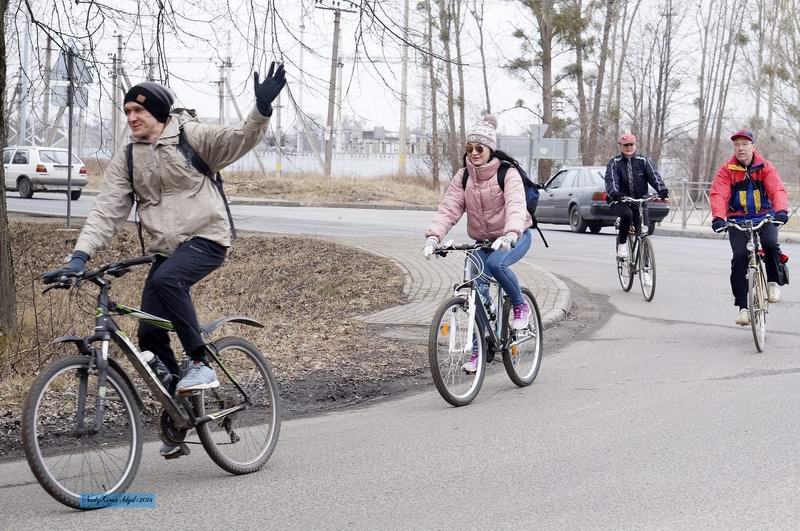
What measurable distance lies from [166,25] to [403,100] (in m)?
2.29

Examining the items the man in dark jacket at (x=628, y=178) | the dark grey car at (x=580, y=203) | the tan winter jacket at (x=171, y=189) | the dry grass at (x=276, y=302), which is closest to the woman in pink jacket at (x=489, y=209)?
the dry grass at (x=276, y=302)

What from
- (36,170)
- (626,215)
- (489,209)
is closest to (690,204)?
(626,215)

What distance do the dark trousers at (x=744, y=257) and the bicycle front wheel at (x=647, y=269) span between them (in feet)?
10.2

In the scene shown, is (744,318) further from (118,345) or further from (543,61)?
(543,61)

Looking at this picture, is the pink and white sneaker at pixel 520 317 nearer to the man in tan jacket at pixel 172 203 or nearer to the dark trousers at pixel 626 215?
the man in tan jacket at pixel 172 203

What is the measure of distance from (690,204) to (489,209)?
73.5 feet

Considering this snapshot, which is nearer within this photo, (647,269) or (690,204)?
(647,269)

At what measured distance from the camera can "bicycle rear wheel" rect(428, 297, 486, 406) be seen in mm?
6980

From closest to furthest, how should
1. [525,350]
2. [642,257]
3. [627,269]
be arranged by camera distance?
1. [525,350]
2. [642,257]
3. [627,269]

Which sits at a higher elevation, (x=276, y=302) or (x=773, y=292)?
(x=773, y=292)

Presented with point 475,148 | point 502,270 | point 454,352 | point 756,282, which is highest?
point 475,148

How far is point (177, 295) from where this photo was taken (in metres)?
5.21

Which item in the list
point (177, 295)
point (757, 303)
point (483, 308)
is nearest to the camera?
point (177, 295)

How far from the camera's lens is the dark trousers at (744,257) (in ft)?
31.5
